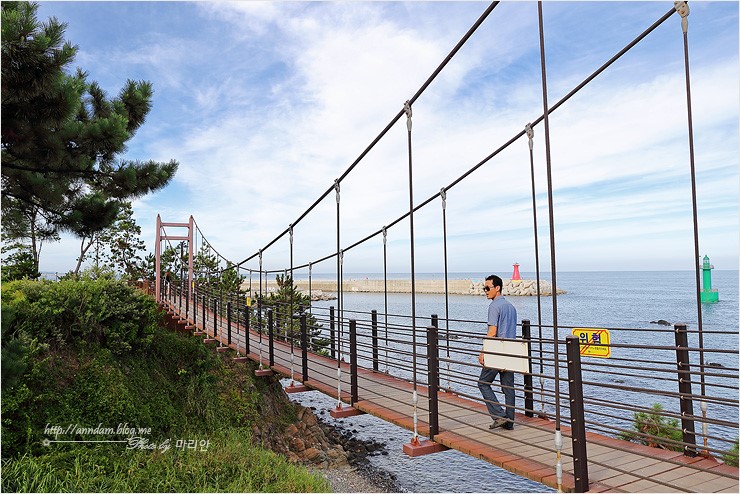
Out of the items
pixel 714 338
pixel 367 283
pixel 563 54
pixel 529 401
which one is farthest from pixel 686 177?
pixel 367 283

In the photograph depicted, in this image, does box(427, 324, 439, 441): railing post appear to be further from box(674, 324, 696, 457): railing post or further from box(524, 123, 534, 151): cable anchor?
box(524, 123, 534, 151): cable anchor

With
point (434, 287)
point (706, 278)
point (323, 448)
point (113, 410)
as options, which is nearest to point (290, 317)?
point (113, 410)

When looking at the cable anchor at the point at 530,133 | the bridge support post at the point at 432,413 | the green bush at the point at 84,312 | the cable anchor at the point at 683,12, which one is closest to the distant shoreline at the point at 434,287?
the green bush at the point at 84,312

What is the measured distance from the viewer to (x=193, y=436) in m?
8.58

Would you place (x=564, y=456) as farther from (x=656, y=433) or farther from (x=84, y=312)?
(x=84, y=312)

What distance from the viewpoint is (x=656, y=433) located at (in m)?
7.94

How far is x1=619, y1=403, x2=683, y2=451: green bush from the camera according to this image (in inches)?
122

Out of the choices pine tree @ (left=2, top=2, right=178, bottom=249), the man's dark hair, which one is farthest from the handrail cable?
pine tree @ (left=2, top=2, right=178, bottom=249)

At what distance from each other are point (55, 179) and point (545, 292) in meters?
41.0

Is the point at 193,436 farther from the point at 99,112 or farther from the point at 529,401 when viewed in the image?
the point at 529,401

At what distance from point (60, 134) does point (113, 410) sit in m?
3.88

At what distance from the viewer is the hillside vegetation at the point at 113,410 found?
6617 mm

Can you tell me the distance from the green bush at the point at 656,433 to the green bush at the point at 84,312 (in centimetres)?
748

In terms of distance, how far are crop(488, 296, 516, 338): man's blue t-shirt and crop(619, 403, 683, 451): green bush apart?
3.31 feet
